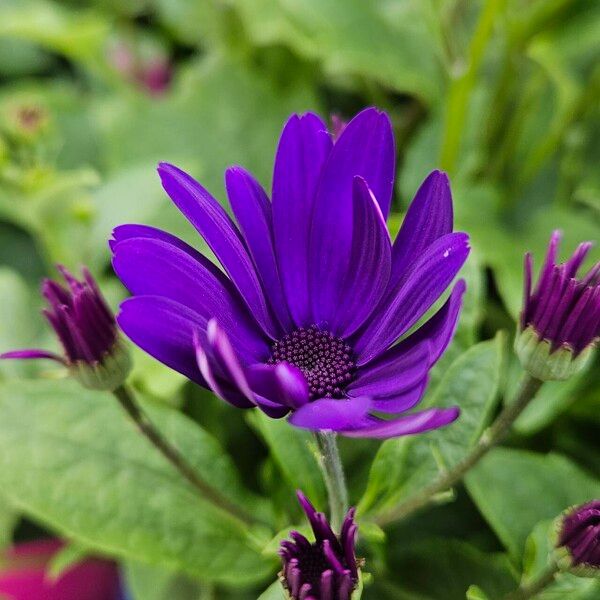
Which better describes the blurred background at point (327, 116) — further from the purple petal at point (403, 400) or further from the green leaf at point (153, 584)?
the purple petal at point (403, 400)

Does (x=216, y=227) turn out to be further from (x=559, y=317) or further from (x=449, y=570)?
(x=449, y=570)

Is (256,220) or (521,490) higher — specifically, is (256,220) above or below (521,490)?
above

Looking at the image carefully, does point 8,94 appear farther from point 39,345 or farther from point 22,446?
point 22,446

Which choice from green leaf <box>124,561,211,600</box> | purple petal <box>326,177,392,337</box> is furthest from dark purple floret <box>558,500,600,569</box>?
green leaf <box>124,561,211,600</box>

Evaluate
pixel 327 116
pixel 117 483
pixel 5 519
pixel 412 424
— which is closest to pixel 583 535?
pixel 412 424

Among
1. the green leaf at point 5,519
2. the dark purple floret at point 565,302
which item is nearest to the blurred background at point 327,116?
the green leaf at point 5,519

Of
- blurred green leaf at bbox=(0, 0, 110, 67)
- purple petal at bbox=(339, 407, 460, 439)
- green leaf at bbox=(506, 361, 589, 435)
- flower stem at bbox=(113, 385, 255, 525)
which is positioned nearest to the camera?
purple petal at bbox=(339, 407, 460, 439)

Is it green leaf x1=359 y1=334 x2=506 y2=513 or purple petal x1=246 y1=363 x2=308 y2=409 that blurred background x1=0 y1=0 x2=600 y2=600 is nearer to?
green leaf x1=359 y1=334 x2=506 y2=513
